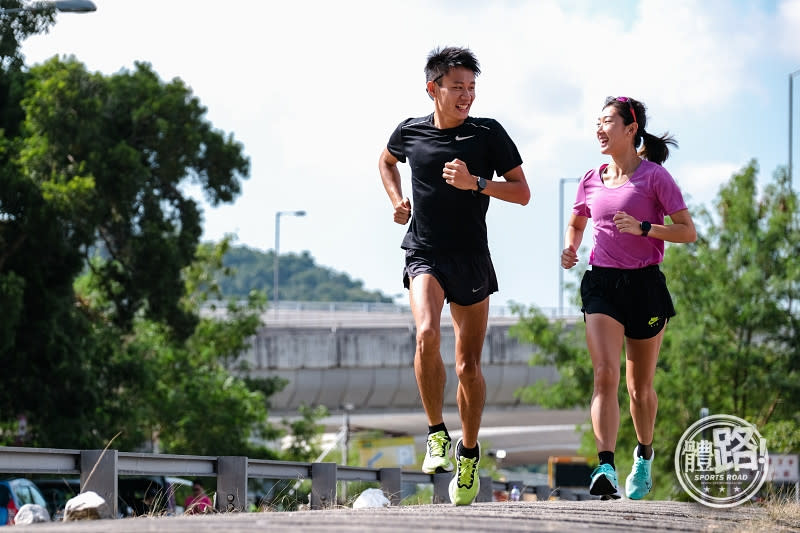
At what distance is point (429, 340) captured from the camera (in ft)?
28.1

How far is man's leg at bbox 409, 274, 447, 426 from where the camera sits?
28.0 feet

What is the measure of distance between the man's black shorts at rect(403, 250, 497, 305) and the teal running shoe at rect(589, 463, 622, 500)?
151 cm

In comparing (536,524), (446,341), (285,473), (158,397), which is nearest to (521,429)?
(446,341)

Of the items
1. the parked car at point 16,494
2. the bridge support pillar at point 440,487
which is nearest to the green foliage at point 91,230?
the parked car at point 16,494

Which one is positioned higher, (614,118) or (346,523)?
(614,118)

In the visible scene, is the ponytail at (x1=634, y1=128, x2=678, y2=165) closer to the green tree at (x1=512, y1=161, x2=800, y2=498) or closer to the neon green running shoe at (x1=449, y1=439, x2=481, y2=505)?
the neon green running shoe at (x1=449, y1=439, x2=481, y2=505)

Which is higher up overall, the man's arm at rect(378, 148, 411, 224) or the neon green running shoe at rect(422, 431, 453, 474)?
the man's arm at rect(378, 148, 411, 224)

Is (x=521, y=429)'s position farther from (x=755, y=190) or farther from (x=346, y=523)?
(x=346, y=523)

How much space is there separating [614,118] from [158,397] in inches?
1236

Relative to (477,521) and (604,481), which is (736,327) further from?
(477,521)

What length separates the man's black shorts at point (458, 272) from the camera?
867 cm

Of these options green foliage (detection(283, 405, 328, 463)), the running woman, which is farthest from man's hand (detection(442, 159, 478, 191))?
green foliage (detection(283, 405, 328, 463))

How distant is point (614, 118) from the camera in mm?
9961

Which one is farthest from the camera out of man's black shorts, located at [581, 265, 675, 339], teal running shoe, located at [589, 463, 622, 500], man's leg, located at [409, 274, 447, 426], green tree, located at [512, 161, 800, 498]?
green tree, located at [512, 161, 800, 498]
